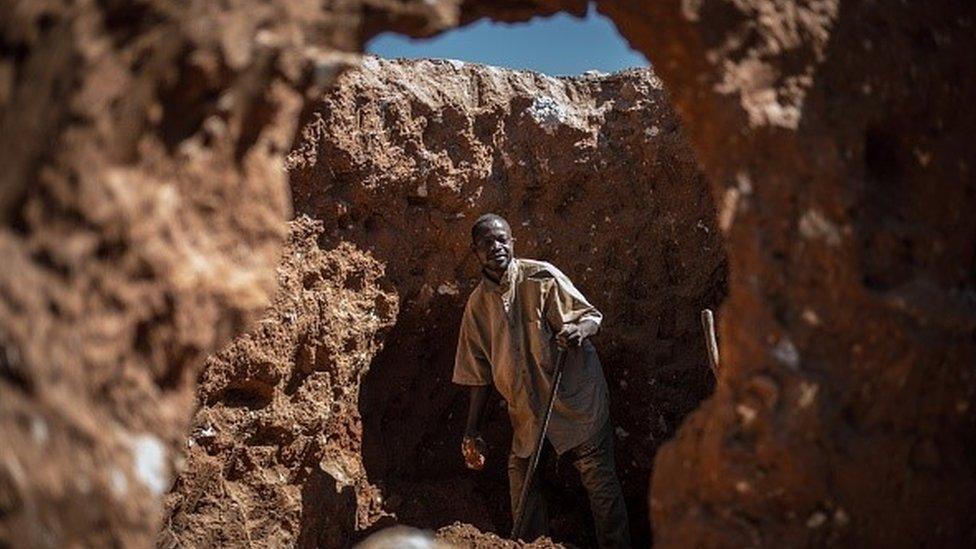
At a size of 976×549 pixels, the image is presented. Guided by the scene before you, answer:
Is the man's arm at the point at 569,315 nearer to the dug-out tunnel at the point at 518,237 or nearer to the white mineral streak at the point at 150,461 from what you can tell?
the dug-out tunnel at the point at 518,237

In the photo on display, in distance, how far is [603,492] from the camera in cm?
439

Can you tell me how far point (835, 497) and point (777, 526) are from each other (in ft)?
0.47

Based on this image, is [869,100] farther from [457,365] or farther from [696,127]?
[457,365]

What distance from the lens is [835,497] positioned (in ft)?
7.14

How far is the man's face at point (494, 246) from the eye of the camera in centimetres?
435

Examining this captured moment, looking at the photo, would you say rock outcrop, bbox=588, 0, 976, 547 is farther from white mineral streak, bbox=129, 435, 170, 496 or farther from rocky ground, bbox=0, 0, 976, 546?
white mineral streak, bbox=129, 435, 170, 496

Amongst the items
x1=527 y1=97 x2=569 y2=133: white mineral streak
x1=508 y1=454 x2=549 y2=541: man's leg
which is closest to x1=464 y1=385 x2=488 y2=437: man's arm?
x1=508 y1=454 x2=549 y2=541: man's leg

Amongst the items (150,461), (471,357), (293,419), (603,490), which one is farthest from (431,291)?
(150,461)

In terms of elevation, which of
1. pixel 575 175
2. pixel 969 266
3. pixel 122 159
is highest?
pixel 575 175

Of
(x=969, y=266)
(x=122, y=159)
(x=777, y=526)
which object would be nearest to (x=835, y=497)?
(x=777, y=526)

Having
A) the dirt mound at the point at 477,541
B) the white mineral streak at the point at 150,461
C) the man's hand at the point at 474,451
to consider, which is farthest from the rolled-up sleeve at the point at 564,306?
the white mineral streak at the point at 150,461

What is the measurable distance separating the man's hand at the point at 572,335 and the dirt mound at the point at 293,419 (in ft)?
3.23

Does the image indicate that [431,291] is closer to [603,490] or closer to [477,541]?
[603,490]

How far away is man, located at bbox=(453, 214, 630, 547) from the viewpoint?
4375 millimetres
